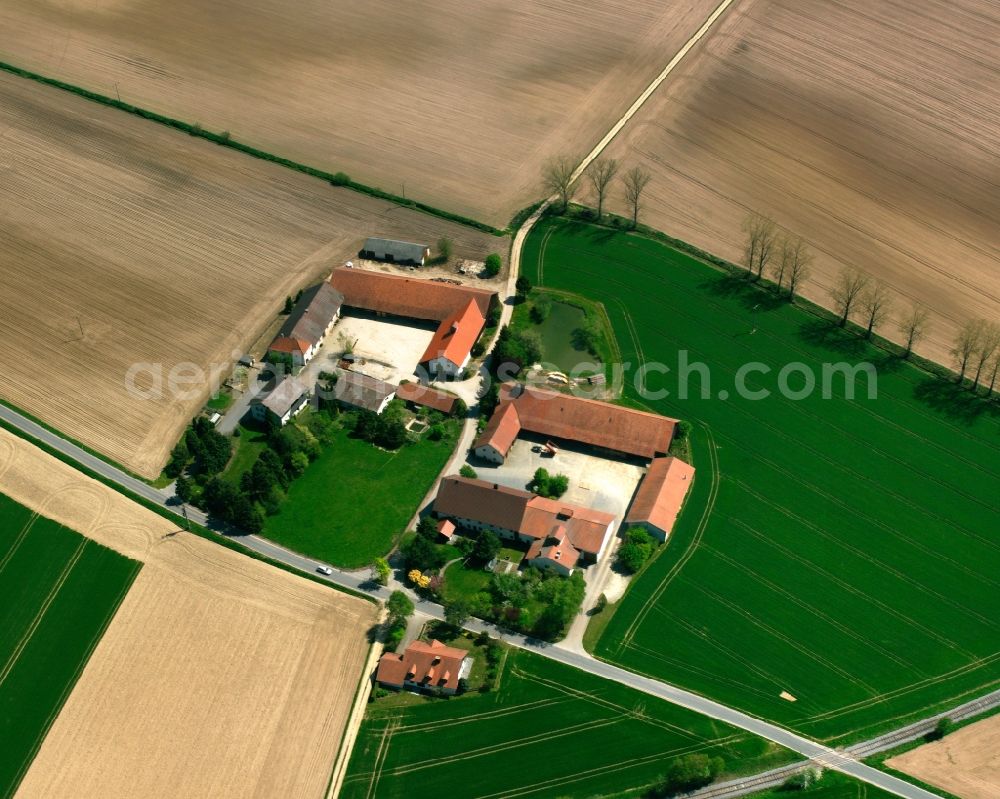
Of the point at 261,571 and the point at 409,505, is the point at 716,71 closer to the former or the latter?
the point at 409,505

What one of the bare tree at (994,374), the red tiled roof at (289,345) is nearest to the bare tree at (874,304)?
the bare tree at (994,374)

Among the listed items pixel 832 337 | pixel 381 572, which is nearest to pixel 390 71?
pixel 832 337

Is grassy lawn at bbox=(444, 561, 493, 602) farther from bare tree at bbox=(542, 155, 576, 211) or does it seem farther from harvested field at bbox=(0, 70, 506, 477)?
bare tree at bbox=(542, 155, 576, 211)

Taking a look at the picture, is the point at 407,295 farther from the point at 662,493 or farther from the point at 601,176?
the point at 662,493

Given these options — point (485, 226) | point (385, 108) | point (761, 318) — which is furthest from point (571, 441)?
point (385, 108)

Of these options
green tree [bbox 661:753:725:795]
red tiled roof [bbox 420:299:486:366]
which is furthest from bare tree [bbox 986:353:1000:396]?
red tiled roof [bbox 420:299:486:366]

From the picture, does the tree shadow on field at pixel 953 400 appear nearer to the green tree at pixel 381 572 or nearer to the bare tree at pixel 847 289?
the bare tree at pixel 847 289
